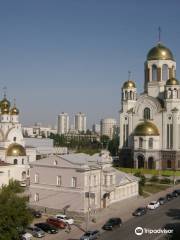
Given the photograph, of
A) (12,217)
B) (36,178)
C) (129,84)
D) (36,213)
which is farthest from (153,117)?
(12,217)

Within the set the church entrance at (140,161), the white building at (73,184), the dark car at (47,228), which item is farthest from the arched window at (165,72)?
the dark car at (47,228)

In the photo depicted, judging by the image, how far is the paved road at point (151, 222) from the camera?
26.2 m

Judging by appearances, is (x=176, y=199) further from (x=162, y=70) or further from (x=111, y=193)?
(x=162, y=70)

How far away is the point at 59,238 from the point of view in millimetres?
25938

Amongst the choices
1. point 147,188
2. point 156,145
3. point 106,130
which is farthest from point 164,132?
point 106,130

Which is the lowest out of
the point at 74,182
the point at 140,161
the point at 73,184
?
the point at 73,184

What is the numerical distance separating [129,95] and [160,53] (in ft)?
25.3

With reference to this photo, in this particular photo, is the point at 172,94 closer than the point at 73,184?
No

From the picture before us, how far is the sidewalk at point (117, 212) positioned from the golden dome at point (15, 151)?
14195 millimetres

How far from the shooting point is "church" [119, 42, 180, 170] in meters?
57.5

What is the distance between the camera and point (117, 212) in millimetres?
33188

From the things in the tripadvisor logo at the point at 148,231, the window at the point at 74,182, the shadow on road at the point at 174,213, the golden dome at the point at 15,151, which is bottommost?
the tripadvisor logo at the point at 148,231

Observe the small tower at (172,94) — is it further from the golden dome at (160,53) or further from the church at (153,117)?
the golden dome at (160,53)

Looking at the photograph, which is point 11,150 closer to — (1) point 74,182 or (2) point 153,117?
(1) point 74,182
